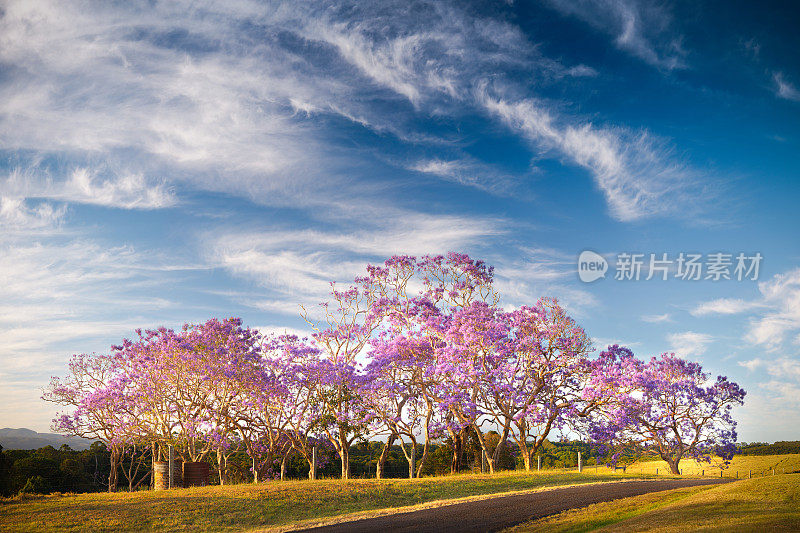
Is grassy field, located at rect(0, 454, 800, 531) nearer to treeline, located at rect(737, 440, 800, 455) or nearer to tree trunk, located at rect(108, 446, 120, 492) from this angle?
tree trunk, located at rect(108, 446, 120, 492)

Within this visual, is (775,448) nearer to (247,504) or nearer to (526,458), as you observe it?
(526,458)

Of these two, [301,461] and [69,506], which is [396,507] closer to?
[69,506]

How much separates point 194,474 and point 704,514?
20865 mm

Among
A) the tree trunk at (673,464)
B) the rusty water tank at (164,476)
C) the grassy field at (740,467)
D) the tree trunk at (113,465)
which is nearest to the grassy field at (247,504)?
the rusty water tank at (164,476)

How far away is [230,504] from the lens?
19.0m

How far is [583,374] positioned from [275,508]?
66.9 feet

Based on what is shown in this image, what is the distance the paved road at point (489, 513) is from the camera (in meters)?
14.2

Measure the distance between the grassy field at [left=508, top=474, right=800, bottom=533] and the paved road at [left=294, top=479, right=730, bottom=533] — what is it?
0.80 meters

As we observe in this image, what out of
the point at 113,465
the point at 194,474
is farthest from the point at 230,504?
the point at 113,465

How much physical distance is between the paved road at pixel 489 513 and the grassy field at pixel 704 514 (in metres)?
0.80

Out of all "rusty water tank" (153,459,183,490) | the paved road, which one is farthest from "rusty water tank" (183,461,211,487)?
the paved road

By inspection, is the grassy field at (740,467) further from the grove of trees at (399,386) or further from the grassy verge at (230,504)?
the grassy verge at (230,504)

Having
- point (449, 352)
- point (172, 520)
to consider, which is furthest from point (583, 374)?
point (172, 520)

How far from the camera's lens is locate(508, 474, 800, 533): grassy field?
11.5 meters
